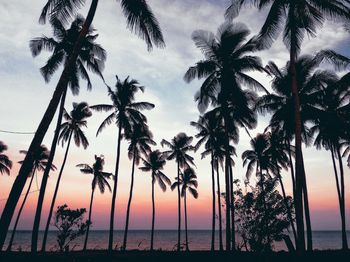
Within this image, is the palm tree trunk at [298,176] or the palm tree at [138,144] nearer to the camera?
the palm tree trunk at [298,176]

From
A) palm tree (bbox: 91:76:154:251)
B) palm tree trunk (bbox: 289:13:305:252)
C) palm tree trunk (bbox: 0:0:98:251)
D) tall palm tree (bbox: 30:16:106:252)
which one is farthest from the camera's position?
palm tree (bbox: 91:76:154:251)

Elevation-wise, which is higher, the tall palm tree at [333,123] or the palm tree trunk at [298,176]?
the tall palm tree at [333,123]

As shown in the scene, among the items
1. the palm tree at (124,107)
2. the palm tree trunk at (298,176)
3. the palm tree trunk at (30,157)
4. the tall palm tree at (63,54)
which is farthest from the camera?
the palm tree at (124,107)

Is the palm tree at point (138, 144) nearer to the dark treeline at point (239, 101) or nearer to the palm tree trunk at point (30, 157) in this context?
the dark treeline at point (239, 101)

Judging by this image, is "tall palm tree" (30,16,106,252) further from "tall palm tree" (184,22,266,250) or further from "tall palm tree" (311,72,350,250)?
"tall palm tree" (311,72,350,250)

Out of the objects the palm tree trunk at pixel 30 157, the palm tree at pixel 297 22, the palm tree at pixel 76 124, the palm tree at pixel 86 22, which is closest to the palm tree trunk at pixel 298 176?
the palm tree at pixel 297 22

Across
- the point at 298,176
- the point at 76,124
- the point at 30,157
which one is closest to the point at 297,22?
the point at 298,176

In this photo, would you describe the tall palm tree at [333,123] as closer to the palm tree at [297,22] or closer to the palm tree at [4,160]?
the palm tree at [297,22]

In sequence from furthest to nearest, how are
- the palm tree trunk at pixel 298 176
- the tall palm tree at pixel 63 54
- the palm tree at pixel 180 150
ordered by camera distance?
the palm tree at pixel 180 150, the tall palm tree at pixel 63 54, the palm tree trunk at pixel 298 176

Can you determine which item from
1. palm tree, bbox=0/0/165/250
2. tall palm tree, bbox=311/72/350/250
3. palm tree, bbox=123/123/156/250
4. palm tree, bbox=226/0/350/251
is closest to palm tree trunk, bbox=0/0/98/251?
palm tree, bbox=0/0/165/250

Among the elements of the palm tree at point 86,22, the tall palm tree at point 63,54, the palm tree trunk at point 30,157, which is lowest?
the palm tree trunk at point 30,157

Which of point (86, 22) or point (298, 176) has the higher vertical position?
point (86, 22)

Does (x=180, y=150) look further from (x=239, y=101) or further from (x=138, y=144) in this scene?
(x=239, y=101)

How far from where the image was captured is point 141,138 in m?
32.8
